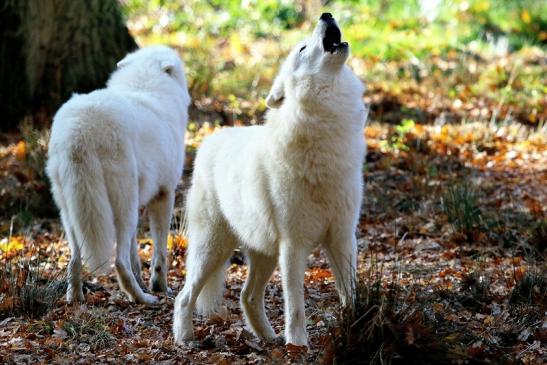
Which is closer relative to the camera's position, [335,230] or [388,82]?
[335,230]

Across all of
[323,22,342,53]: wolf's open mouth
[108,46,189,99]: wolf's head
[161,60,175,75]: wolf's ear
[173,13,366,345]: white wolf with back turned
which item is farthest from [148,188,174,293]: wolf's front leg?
[323,22,342,53]: wolf's open mouth

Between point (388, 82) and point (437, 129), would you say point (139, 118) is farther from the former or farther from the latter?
point (388, 82)

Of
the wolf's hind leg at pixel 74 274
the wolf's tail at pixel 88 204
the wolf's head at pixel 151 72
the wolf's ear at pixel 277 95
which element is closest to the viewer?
the wolf's ear at pixel 277 95

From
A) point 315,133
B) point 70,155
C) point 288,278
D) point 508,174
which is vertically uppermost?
point 315,133

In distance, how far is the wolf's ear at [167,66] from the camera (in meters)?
6.81

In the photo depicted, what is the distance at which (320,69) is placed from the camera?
4.25 meters

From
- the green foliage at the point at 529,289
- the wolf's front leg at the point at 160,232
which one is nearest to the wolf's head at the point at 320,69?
the green foliage at the point at 529,289

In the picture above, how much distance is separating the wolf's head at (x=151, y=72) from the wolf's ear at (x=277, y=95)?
2.40m

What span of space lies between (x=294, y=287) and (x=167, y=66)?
10.2 feet

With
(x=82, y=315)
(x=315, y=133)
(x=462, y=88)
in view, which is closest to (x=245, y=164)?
(x=315, y=133)

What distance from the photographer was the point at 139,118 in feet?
19.9

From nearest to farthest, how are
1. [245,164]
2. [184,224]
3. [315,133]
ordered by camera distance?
[315,133], [245,164], [184,224]

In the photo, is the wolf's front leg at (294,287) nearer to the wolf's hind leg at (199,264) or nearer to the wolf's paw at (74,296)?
the wolf's hind leg at (199,264)

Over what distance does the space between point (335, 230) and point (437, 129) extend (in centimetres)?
611
